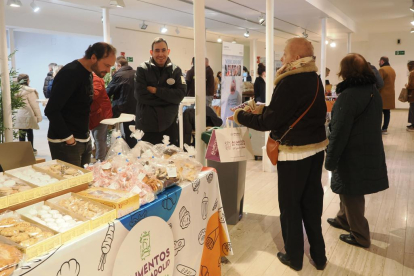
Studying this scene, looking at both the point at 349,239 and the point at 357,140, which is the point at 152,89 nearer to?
the point at 357,140

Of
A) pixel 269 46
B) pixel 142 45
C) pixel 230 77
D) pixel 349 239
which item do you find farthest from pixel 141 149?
pixel 142 45

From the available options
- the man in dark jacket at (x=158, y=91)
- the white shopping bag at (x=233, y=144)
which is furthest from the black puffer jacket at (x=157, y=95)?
the white shopping bag at (x=233, y=144)

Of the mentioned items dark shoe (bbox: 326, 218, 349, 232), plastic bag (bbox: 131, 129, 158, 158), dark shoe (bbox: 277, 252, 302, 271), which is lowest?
dark shoe (bbox: 277, 252, 302, 271)

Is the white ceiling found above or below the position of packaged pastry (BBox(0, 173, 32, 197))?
above

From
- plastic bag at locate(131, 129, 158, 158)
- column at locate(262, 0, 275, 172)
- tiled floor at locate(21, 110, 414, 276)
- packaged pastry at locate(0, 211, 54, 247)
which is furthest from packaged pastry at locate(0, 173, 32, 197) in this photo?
column at locate(262, 0, 275, 172)

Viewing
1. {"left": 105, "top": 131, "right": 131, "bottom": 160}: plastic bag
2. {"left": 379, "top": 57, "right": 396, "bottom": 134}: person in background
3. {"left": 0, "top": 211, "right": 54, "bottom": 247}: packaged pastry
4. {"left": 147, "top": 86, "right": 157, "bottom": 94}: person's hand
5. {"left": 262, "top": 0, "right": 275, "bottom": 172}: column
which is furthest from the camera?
{"left": 379, "top": 57, "right": 396, "bottom": 134}: person in background

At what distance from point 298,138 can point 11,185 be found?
171 centimetres

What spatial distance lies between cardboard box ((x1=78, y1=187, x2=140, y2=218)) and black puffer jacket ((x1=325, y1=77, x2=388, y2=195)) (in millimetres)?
1704

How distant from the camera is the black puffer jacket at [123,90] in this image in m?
5.40

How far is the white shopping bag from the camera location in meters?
2.83

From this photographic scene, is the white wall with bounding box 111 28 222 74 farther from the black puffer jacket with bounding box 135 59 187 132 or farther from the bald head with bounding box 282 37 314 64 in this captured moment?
the bald head with bounding box 282 37 314 64

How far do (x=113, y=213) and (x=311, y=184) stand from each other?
1529 mm

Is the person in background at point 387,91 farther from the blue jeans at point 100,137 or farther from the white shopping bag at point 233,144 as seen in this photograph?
the white shopping bag at point 233,144

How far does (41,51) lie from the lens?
13.2 metres
